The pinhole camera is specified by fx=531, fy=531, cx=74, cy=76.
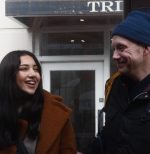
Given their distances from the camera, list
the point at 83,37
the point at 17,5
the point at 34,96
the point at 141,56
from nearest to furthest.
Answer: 1. the point at 141,56
2. the point at 34,96
3. the point at 17,5
4. the point at 83,37

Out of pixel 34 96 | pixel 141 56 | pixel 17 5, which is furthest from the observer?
pixel 17 5

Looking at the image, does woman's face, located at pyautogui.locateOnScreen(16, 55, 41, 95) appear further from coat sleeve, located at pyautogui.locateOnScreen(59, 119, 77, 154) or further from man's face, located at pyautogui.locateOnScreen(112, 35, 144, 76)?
man's face, located at pyautogui.locateOnScreen(112, 35, 144, 76)

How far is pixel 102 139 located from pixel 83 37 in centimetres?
638

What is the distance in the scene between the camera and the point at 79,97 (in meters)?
8.65

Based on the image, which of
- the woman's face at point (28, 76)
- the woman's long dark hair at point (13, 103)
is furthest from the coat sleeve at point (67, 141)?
the woman's face at point (28, 76)

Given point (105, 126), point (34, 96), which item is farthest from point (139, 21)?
point (34, 96)

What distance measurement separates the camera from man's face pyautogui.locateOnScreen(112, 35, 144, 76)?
2.08m

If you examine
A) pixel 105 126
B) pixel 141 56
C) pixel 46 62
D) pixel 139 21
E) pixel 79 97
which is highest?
pixel 139 21

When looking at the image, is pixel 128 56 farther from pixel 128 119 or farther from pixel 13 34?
pixel 13 34

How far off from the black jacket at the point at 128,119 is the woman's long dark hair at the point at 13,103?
54.3 inches

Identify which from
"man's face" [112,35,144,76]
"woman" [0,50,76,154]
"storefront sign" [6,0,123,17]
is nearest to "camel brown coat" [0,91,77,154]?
"woman" [0,50,76,154]

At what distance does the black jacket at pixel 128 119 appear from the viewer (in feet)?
6.57

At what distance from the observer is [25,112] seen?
3.58 meters

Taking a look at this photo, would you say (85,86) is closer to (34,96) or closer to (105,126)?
(34,96)
